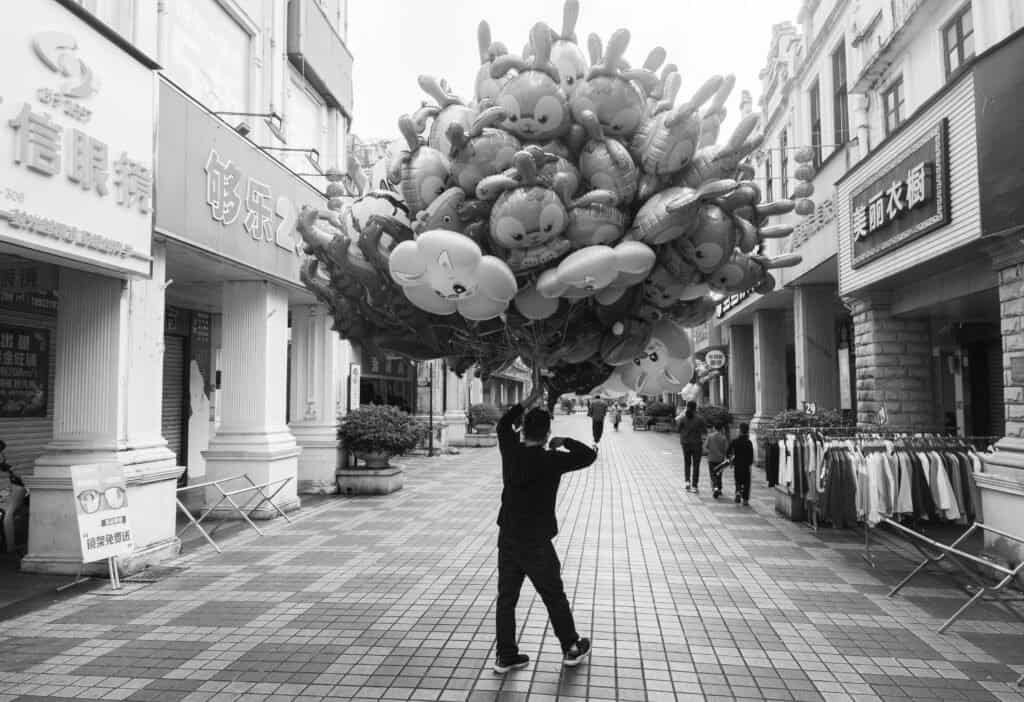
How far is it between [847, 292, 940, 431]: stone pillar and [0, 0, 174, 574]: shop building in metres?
9.74

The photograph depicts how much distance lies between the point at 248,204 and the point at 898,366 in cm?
982

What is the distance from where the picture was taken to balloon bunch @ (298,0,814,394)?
326 centimetres

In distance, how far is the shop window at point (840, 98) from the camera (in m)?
13.5

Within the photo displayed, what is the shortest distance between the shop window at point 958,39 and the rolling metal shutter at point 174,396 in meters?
13.0

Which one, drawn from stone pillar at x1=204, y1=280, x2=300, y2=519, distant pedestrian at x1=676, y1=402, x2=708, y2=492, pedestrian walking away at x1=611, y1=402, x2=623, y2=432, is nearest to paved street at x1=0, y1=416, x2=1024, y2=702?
stone pillar at x1=204, y1=280, x2=300, y2=519

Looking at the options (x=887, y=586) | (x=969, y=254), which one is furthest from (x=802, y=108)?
(x=887, y=586)

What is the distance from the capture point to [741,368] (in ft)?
75.2

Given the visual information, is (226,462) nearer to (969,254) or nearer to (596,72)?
(596,72)

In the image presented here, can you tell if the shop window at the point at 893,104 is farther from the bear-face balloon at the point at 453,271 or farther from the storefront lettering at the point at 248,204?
the bear-face balloon at the point at 453,271

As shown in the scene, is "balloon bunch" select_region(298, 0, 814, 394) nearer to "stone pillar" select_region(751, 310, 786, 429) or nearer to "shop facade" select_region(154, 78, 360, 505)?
"shop facade" select_region(154, 78, 360, 505)

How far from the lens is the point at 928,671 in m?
4.54

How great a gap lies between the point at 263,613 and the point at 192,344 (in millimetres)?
8332

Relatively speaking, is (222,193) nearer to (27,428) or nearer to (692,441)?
(27,428)

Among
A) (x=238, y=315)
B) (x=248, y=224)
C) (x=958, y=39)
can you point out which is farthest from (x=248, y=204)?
(x=958, y=39)
